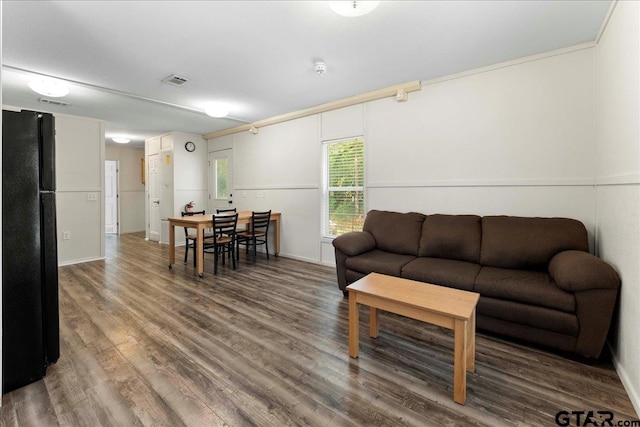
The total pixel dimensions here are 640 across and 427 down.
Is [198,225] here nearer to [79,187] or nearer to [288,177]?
[288,177]

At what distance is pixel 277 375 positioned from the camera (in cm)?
195

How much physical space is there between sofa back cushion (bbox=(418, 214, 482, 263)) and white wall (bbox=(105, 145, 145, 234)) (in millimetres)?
8343

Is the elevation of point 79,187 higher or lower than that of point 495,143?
lower

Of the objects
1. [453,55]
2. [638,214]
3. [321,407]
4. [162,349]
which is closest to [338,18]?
[453,55]

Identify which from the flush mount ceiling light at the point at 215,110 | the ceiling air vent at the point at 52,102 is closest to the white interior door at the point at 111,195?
the ceiling air vent at the point at 52,102

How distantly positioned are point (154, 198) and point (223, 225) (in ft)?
12.2

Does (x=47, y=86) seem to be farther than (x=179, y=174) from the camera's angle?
No

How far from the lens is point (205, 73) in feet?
11.1

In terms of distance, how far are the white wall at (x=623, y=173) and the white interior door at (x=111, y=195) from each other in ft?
32.5

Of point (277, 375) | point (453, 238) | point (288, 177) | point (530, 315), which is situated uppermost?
point (288, 177)

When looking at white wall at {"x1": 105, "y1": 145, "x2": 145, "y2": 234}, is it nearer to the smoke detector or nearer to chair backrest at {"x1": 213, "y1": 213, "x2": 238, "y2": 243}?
chair backrest at {"x1": 213, "y1": 213, "x2": 238, "y2": 243}

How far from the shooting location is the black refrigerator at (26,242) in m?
1.76

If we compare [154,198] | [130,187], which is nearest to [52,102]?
[154,198]

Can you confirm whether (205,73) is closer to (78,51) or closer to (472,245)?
(78,51)
